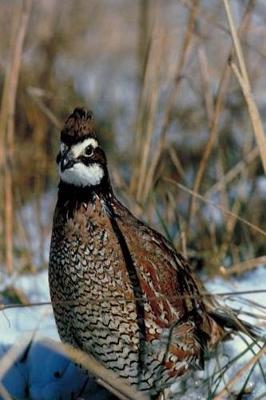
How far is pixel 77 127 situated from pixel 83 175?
7.3 inches

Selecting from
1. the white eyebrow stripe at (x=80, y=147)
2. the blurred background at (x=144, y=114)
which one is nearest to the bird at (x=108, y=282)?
the white eyebrow stripe at (x=80, y=147)

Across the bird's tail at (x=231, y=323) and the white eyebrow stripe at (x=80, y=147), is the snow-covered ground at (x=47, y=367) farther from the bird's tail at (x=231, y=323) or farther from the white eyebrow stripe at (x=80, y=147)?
the white eyebrow stripe at (x=80, y=147)

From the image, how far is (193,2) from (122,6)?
5270 mm

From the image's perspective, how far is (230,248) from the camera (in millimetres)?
5043

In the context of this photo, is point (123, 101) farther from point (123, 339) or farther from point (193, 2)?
point (123, 339)

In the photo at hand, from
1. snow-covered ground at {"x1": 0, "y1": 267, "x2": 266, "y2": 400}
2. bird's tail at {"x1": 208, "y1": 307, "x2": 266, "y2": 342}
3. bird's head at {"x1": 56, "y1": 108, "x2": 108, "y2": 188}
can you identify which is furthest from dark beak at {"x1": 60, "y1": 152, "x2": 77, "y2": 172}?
bird's tail at {"x1": 208, "y1": 307, "x2": 266, "y2": 342}

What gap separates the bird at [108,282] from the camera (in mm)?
3535

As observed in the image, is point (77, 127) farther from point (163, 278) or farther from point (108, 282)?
point (163, 278)

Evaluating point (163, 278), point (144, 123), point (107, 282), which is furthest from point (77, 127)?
point (144, 123)

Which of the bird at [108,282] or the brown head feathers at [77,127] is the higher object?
the brown head feathers at [77,127]

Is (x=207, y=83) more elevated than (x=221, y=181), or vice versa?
(x=207, y=83)

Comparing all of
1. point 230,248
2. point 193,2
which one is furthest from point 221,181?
Result: point 193,2

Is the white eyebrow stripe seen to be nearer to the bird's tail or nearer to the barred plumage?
the barred plumage

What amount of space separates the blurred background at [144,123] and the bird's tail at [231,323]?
0.53 ft
